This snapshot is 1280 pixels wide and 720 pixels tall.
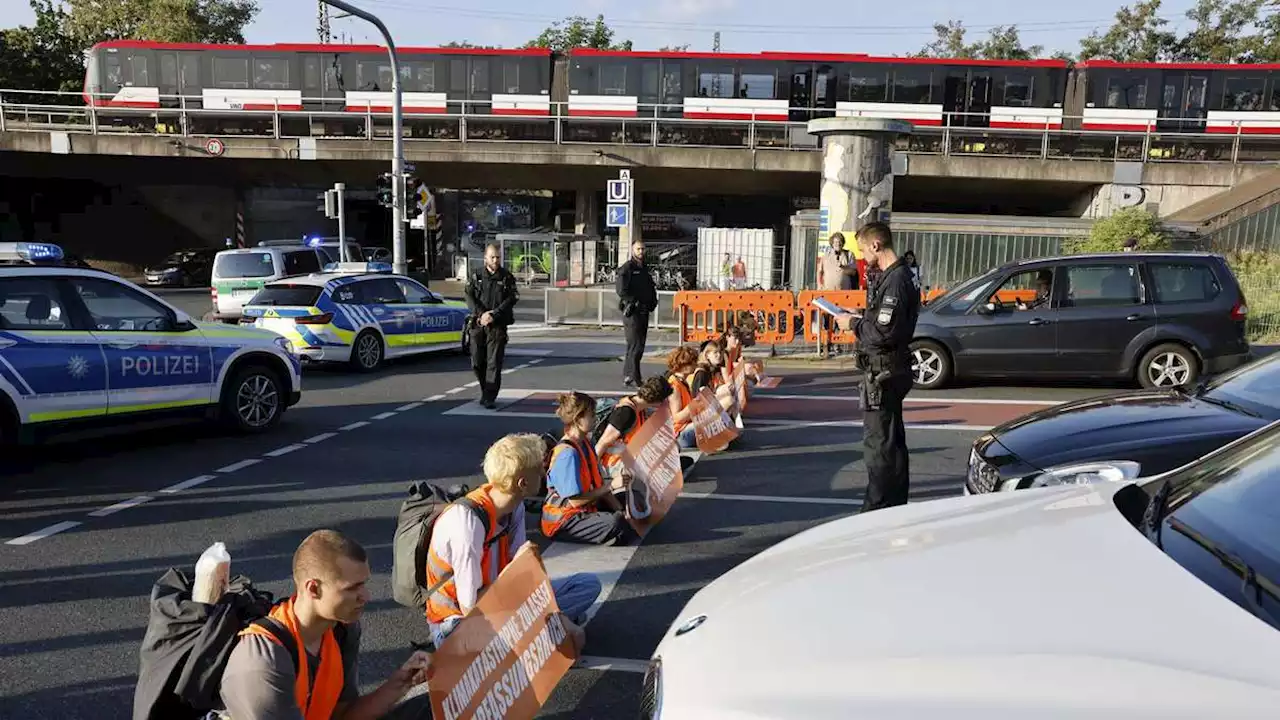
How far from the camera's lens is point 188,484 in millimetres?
6918

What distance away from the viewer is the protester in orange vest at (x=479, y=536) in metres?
3.52

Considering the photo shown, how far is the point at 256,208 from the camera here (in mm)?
38219

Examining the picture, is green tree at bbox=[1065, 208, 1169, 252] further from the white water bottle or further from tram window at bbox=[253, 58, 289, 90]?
tram window at bbox=[253, 58, 289, 90]

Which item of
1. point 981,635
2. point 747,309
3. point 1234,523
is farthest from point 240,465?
point 747,309

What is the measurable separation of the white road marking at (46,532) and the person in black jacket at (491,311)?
15.0 feet

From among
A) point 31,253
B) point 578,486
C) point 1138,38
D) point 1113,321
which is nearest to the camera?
point 578,486

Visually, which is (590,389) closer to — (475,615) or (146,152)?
(475,615)

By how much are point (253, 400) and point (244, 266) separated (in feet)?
38.4

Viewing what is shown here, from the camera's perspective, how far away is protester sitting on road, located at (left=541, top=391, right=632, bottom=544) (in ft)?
17.4

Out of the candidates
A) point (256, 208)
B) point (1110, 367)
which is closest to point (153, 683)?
point (1110, 367)

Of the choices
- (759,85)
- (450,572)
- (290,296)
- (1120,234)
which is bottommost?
(450,572)

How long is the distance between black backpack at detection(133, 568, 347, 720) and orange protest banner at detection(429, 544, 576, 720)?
0.70 meters

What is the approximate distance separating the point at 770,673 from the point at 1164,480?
5.75 feet

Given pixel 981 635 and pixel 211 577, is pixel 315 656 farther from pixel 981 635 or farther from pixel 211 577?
pixel 981 635
